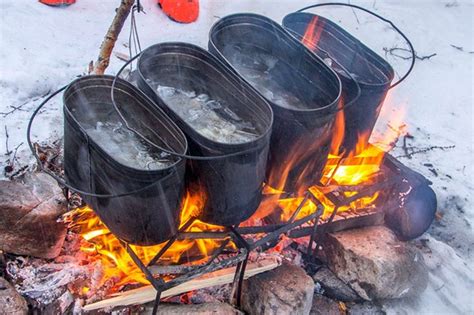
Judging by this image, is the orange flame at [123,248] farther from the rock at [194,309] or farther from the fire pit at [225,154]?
the rock at [194,309]

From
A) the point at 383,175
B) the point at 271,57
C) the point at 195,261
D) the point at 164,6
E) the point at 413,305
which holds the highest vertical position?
the point at 271,57

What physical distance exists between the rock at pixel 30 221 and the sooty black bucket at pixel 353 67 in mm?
1989

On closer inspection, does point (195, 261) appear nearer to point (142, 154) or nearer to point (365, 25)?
point (142, 154)

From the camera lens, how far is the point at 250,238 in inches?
118

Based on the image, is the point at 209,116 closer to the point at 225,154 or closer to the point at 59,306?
the point at 225,154

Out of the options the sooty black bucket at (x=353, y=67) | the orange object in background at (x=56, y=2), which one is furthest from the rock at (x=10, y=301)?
the orange object in background at (x=56, y=2)

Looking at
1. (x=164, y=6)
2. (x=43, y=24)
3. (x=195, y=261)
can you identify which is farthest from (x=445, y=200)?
(x=43, y=24)

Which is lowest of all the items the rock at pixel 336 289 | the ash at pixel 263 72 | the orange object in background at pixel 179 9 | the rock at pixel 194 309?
the rock at pixel 336 289

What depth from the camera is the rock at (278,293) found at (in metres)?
2.83

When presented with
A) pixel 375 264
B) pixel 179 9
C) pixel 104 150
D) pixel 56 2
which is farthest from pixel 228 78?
pixel 56 2

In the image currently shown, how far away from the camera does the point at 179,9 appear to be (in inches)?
219

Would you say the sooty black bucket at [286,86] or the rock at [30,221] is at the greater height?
the sooty black bucket at [286,86]

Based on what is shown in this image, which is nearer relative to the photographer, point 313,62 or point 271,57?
point 313,62

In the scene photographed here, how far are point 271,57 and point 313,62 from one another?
0.38m
